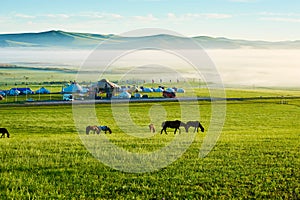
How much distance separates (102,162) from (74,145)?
5.54m

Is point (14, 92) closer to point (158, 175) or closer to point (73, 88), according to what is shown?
point (73, 88)

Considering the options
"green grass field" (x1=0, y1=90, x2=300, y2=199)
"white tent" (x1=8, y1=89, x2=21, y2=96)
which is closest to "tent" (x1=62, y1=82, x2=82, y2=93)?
"white tent" (x1=8, y1=89, x2=21, y2=96)

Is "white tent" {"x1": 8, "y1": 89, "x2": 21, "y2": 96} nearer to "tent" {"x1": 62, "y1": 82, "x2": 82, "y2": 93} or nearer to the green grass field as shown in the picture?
"tent" {"x1": 62, "y1": 82, "x2": 82, "y2": 93}

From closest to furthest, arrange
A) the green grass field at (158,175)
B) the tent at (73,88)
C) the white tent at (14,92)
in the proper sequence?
the green grass field at (158,175) → the tent at (73,88) → the white tent at (14,92)

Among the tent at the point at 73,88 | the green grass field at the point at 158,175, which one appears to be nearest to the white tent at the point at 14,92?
the tent at the point at 73,88

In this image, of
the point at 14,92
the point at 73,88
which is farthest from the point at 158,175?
the point at 14,92

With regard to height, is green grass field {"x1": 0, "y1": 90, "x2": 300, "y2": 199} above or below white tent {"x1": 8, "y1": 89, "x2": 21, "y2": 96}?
above

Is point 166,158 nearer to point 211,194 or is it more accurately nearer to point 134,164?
point 134,164

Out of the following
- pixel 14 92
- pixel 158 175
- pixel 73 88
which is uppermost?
pixel 73 88

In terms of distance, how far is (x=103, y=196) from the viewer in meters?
10.9

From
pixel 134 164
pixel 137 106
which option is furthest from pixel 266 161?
pixel 137 106

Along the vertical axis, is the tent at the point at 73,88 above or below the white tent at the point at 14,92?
above

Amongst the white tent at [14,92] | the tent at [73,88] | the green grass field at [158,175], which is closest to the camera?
the green grass field at [158,175]

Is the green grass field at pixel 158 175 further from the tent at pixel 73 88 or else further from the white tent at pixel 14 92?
the white tent at pixel 14 92
